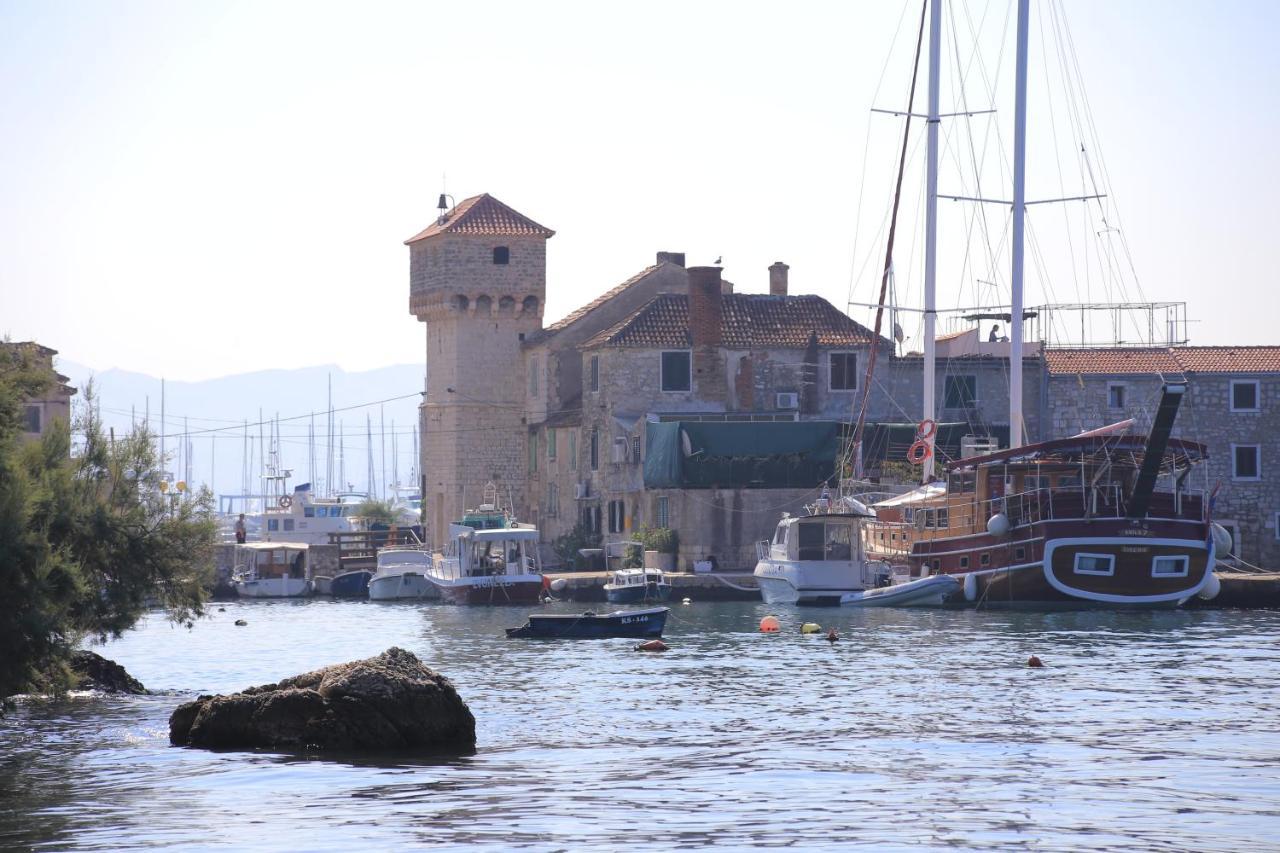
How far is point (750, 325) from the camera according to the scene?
67.3 meters

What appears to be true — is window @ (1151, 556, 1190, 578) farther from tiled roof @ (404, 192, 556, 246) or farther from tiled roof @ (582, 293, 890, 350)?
tiled roof @ (404, 192, 556, 246)

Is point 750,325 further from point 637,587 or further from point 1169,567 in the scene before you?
point 1169,567

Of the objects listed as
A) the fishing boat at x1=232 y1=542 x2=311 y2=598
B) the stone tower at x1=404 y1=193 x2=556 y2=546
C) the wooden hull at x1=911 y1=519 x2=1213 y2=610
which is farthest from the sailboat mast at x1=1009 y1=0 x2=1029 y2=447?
the fishing boat at x1=232 y1=542 x2=311 y2=598

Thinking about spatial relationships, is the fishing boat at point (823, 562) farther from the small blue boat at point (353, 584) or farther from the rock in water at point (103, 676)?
the rock in water at point (103, 676)

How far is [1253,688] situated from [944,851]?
15.3 metres

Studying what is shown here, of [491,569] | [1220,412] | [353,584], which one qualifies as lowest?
[353,584]

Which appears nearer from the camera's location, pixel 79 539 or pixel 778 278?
pixel 79 539

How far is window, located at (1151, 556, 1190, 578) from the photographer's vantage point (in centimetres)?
4884

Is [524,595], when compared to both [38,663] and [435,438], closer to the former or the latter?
[435,438]

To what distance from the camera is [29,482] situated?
79.7 feet

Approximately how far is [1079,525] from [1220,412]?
17.7 m

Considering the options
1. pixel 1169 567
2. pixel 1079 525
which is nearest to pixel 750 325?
pixel 1079 525

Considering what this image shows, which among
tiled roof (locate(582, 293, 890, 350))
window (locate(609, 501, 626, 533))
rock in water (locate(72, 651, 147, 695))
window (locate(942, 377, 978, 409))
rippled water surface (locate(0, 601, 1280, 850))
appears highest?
tiled roof (locate(582, 293, 890, 350))

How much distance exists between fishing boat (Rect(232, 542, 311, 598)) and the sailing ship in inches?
1115
